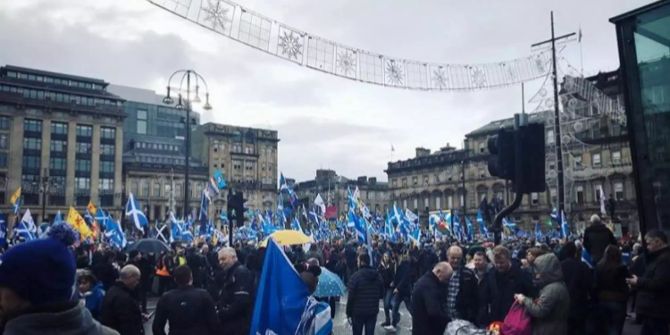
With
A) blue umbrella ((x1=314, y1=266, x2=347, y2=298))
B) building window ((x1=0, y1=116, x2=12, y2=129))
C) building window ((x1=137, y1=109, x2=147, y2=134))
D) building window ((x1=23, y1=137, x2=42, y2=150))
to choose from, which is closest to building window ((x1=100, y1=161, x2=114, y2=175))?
building window ((x1=23, y1=137, x2=42, y2=150))

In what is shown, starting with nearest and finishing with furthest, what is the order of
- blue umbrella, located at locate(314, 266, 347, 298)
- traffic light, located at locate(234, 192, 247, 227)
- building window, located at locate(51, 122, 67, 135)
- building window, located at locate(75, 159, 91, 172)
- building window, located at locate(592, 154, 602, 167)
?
blue umbrella, located at locate(314, 266, 347, 298) < traffic light, located at locate(234, 192, 247, 227) < building window, located at locate(592, 154, 602, 167) < building window, located at locate(51, 122, 67, 135) < building window, located at locate(75, 159, 91, 172)

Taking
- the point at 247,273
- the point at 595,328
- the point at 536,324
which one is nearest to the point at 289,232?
the point at 247,273

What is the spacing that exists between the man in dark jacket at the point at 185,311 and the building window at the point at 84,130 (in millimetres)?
90666

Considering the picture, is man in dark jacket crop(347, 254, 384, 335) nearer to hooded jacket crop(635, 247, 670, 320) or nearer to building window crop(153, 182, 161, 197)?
hooded jacket crop(635, 247, 670, 320)

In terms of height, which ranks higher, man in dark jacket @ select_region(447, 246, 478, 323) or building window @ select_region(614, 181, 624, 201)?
building window @ select_region(614, 181, 624, 201)

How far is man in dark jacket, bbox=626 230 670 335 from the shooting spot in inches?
250

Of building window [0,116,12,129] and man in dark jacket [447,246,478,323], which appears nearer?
man in dark jacket [447,246,478,323]

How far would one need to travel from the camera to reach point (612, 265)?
289 inches

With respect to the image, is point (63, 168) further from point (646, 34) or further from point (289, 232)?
point (646, 34)

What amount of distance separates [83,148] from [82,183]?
224 inches

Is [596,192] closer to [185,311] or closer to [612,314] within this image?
[612,314]

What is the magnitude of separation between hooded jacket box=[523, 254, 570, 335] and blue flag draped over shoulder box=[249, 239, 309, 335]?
2.30 meters

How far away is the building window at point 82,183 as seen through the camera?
86.8 m

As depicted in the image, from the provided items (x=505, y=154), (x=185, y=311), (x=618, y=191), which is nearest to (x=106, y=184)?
(x=618, y=191)
